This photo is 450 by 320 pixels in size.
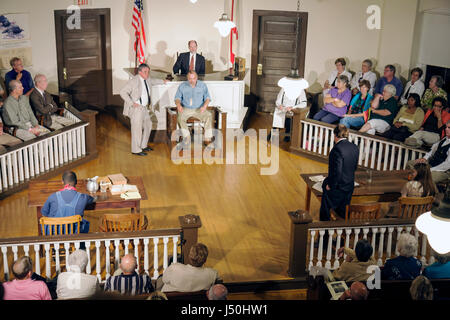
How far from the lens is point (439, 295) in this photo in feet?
17.6

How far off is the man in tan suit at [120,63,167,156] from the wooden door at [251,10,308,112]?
2.79 metres

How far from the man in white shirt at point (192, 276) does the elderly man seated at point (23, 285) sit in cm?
113

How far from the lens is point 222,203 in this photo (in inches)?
337

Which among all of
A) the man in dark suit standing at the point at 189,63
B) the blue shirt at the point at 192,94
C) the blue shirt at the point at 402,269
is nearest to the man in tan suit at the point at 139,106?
the blue shirt at the point at 192,94

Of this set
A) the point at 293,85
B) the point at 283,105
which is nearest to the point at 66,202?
the point at 293,85

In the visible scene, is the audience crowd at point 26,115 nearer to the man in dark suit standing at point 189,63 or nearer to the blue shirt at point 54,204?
the blue shirt at point 54,204

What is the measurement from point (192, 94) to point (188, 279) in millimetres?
5141

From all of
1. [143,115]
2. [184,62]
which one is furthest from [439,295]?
[184,62]

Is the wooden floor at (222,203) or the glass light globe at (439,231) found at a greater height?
the glass light globe at (439,231)

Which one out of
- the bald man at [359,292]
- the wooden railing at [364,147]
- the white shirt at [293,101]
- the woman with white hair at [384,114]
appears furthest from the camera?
the white shirt at [293,101]

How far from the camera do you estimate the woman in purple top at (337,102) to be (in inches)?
403

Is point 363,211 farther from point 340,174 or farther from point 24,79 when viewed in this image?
point 24,79

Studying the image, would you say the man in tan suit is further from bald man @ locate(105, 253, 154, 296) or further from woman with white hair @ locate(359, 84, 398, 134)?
bald man @ locate(105, 253, 154, 296)

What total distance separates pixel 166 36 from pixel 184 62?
1111mm
